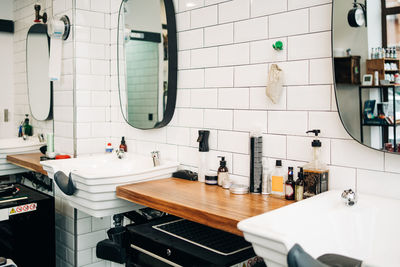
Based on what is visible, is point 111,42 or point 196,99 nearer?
point 196,99

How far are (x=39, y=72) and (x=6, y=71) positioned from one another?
1.04ft

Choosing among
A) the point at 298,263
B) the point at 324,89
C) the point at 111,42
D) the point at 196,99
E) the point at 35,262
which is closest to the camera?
the point at 298,263

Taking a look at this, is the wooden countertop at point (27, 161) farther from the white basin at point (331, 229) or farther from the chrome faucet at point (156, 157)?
the white basin at point (331, 229)

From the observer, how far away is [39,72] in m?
3.01

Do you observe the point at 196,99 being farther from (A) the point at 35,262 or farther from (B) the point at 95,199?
(A) the point at 35,262

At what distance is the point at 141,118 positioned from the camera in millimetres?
2602

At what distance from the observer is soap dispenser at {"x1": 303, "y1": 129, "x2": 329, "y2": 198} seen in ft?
5.08

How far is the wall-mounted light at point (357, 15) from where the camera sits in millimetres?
1478

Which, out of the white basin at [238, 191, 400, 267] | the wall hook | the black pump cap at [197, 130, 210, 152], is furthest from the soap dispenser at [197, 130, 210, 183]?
the wall hook

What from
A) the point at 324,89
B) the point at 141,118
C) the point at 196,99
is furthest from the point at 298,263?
the point at 141,118

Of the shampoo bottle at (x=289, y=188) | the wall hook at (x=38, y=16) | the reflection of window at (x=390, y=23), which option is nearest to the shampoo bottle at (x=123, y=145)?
the wall hook at (x=38, y=16)

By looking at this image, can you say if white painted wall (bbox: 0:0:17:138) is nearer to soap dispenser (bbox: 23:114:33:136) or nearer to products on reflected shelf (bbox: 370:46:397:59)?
soap dispenser (bbox: 23:114:33:136)

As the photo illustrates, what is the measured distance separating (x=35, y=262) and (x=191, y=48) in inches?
68.5

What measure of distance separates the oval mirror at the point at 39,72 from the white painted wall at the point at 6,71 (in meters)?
0.17
